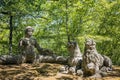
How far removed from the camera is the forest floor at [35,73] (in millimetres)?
8773

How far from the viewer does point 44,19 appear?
18188 mm

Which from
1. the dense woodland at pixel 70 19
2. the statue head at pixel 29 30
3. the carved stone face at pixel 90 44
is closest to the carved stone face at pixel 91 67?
the carved stone face at pixel 90 44

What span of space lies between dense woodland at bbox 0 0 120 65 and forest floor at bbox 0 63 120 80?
483 cm

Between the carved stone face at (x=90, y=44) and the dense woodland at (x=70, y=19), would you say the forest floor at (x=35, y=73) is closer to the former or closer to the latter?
the carved stone face at (x=90, y=44)

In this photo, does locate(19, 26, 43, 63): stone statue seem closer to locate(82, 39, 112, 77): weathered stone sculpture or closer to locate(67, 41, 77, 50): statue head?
locate(67, 41, 77, 50): statue head

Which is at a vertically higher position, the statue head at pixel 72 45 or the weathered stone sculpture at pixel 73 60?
the statue head at pixel 72 45

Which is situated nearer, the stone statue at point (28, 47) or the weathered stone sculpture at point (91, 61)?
the weathered stone sculpture at point (91, 61)

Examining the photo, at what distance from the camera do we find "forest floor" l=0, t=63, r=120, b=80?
8.77 meters

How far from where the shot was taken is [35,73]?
941cm

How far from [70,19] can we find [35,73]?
8.33m

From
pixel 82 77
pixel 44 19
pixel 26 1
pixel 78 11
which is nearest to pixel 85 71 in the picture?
pixel 82 77

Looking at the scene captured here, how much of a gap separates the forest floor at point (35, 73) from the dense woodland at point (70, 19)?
15.9 feet

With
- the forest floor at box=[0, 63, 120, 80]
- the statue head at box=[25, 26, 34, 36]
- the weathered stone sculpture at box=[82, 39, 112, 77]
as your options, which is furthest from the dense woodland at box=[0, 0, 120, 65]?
the weathered stone sculpture at box=[82, 39, 112, 77]

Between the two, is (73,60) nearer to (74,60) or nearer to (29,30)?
(74,60)
